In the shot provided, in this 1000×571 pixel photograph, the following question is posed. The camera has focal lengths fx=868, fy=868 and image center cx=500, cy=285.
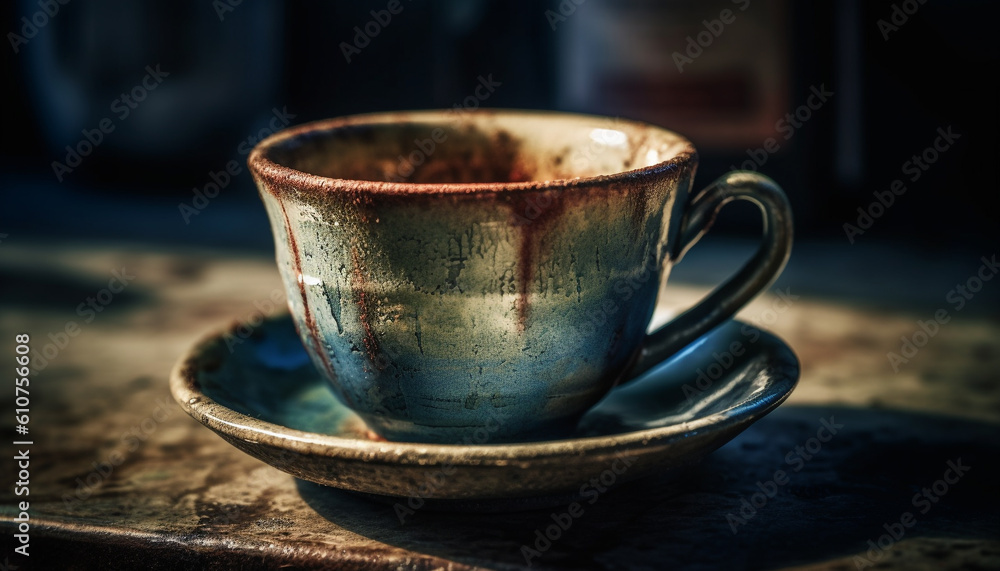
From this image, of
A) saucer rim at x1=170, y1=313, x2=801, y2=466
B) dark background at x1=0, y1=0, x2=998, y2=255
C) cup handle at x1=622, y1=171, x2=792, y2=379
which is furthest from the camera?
dark background at x1=0, y1=0, x2=998, y2=255

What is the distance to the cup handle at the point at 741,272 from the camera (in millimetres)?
580

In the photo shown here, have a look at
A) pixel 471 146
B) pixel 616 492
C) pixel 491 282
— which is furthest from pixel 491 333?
pixel 471 146

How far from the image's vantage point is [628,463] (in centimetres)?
45

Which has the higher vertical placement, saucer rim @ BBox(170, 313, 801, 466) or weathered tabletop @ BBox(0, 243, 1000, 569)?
saucer rim @ BBox(170, 313, 801, 466)

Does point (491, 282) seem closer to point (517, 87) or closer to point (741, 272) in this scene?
point (741, 272)

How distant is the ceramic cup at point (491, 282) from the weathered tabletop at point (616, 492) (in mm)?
77

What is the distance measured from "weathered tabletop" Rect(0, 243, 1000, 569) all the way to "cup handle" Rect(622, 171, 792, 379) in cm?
9

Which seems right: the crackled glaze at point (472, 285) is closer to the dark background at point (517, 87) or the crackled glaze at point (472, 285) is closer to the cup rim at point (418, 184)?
the cup rim at point (418, 184)

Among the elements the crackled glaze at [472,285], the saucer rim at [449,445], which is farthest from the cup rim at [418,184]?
the saucer rim at [449,445]

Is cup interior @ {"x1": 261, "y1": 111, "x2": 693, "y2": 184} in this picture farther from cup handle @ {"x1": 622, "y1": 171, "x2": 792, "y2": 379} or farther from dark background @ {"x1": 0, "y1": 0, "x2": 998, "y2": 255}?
dark background @ {"x1": 0, "y1": 0, "x2": 998, "y2": 255}

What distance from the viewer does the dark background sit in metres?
1.26

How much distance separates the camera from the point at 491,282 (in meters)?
0.49

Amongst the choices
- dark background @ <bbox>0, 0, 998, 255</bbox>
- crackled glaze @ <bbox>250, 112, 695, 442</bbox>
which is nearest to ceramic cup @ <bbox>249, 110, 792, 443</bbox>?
crackled glaze @ <bbox>250, 112, 695, 442</bbox>

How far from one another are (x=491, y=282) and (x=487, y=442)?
114mm
